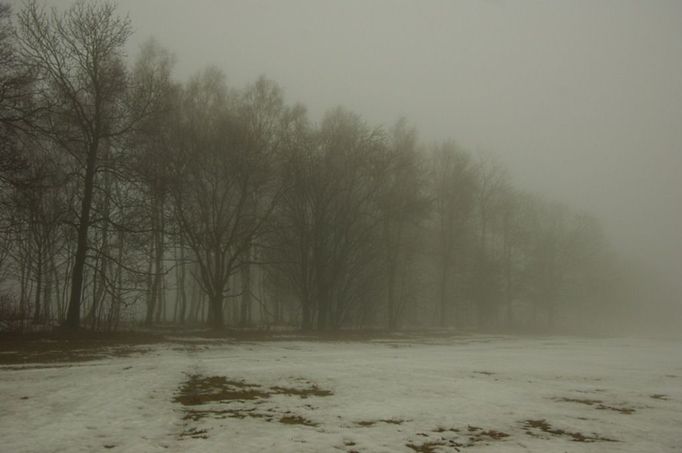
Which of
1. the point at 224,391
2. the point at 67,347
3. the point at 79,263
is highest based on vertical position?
the point at 79,263

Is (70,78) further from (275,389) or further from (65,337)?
(275,389)

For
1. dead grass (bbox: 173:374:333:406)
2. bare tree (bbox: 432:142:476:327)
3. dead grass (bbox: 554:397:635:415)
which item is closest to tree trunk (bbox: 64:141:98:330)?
dead grass (bbox: 173:374:333:406)

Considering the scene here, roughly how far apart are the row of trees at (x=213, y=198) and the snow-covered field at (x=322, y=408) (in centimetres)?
1164

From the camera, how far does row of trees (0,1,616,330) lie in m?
22.2

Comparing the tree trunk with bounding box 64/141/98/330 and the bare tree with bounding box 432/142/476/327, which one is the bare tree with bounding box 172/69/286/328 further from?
the bare tree with bounding box 432/142/476/327

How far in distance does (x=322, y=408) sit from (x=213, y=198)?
76.7 ft

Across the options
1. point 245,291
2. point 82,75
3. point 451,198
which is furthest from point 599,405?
point 451,198

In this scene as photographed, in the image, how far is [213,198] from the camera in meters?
29.9

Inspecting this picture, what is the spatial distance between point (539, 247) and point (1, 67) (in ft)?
193

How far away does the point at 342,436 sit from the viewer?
253 inches

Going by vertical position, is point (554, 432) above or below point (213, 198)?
below

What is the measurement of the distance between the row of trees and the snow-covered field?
38.2 feet

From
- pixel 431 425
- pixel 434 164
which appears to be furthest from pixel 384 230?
pixel 431 425

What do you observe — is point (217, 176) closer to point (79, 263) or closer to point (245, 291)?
point (245, 291)
